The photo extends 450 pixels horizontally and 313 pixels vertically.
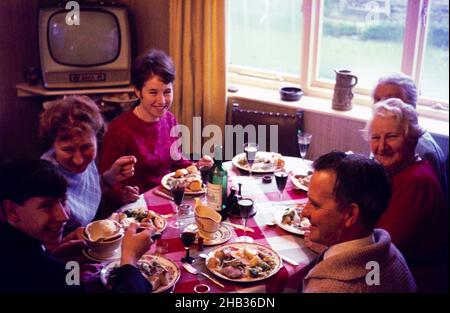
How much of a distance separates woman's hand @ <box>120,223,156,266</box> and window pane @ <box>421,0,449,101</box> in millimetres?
2123

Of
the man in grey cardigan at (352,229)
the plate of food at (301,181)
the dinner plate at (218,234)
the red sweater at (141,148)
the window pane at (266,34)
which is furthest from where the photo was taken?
the window pane at (266,34)

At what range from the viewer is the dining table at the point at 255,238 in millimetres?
1677

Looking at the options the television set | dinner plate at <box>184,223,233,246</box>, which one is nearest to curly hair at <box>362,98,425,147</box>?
dinner plate at <box>184,223,233,246</box>

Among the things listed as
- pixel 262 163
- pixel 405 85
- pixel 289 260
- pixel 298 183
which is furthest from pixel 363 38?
pixel 289 260

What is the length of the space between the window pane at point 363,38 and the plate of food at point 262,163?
997mm

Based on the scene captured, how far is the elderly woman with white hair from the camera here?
1.94 meters

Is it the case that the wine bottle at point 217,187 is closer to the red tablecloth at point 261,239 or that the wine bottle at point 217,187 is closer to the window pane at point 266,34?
the red tablecloth at point 261,239

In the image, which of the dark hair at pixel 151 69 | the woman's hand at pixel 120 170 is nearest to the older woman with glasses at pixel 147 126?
the dark hair at pixel 151 69

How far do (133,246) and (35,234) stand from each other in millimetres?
280

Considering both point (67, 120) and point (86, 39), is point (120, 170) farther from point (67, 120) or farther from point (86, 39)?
point (86, 39)

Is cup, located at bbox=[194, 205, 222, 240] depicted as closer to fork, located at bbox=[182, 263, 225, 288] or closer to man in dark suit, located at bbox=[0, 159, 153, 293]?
fork, located at bbox=[182, 263, 225, 288]

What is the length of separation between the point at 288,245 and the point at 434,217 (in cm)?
55

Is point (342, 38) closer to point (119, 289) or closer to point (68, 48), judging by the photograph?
point (68, 48)

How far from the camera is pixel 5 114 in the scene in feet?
12.1
